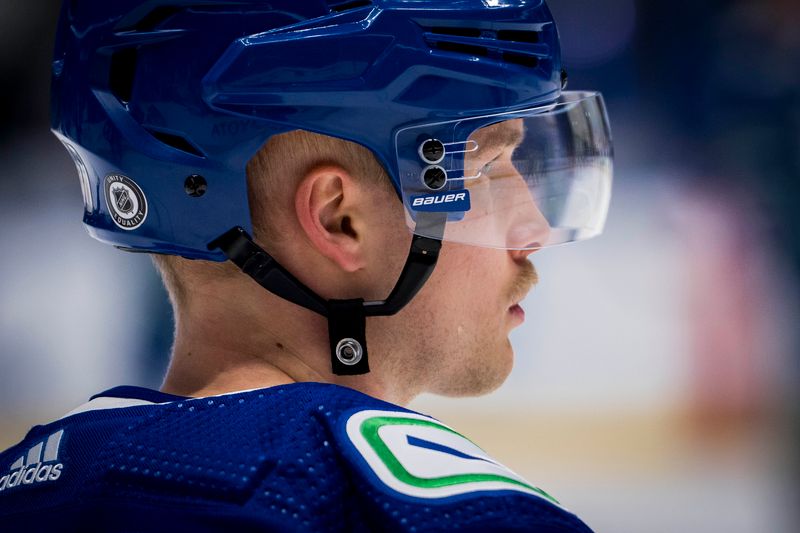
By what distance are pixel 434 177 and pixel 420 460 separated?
54 cm

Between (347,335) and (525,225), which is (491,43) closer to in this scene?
(525,225)

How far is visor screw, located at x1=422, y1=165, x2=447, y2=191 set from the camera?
158 centimetres

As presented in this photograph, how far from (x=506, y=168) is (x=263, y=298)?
0.44 m

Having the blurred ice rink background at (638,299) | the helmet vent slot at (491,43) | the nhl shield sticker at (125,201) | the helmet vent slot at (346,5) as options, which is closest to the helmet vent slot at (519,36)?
the helmet vent slot at (491,43)

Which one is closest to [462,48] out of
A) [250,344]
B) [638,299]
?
[250,344]

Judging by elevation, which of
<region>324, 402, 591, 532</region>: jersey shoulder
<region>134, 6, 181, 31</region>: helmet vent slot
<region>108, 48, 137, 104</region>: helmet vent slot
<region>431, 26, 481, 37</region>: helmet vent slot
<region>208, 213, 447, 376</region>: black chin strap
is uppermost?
<region>134, 6, 181, 31</region>: helmet vent slot

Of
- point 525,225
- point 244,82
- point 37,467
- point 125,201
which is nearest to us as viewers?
point 37,467

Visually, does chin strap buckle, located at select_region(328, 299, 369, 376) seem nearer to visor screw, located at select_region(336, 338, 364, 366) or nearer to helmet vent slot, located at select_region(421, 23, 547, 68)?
visor screw, located at select_region(336, 338, 364, 366)

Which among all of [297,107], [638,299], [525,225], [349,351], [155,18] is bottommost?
[638,299]

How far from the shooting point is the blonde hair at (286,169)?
1.54 metres

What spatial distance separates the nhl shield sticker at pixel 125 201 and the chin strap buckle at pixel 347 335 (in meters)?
0.33

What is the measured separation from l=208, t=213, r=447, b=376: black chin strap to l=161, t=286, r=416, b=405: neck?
3 cm

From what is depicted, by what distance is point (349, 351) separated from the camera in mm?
1586

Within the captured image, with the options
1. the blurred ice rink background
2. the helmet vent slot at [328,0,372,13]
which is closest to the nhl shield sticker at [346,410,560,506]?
the helmet vent slot at [328,0,372,13]
